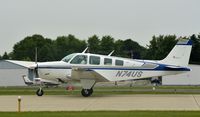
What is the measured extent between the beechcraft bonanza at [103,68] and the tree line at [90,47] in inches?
2333

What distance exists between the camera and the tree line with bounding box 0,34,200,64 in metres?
95.9

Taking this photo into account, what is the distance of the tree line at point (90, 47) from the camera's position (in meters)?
95.9

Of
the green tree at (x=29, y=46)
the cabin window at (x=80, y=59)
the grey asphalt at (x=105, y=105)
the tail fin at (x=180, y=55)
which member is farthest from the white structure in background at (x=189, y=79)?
the green tree at (x=29, y=46)

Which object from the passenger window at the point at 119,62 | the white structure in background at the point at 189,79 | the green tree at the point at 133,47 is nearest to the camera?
the passenger window at the point at 119,62

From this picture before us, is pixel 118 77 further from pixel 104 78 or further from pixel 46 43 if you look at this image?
pixel 46 43

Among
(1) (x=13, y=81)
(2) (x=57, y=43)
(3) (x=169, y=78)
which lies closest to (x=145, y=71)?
(3) (x=169, y=78)

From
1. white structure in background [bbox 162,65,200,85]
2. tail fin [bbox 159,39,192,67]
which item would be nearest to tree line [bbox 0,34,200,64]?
white structure in background [bbox 162,65,200,85]

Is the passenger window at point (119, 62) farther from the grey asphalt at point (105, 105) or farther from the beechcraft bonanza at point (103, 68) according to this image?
the grey asphalt at point (105, 105)

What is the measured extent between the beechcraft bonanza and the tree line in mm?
59262

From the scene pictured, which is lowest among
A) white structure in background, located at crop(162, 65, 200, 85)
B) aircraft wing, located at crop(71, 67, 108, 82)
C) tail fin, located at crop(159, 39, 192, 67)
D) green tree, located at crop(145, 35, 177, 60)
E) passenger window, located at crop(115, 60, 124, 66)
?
white structure in background, located at crop(162, 65, 200, 85)

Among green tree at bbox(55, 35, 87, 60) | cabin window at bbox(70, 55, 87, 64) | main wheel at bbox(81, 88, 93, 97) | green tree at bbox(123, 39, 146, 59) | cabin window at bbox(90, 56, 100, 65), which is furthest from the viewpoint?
green tree at bbox(123, 39, 146, 59)

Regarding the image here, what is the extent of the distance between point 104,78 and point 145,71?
2.69 metres

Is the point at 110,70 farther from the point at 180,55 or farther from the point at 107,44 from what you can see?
the point at 107,44

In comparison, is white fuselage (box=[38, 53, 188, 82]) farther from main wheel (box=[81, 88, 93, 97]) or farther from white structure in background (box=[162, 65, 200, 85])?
white structure in background (box=[162, 65, 200, 85])
